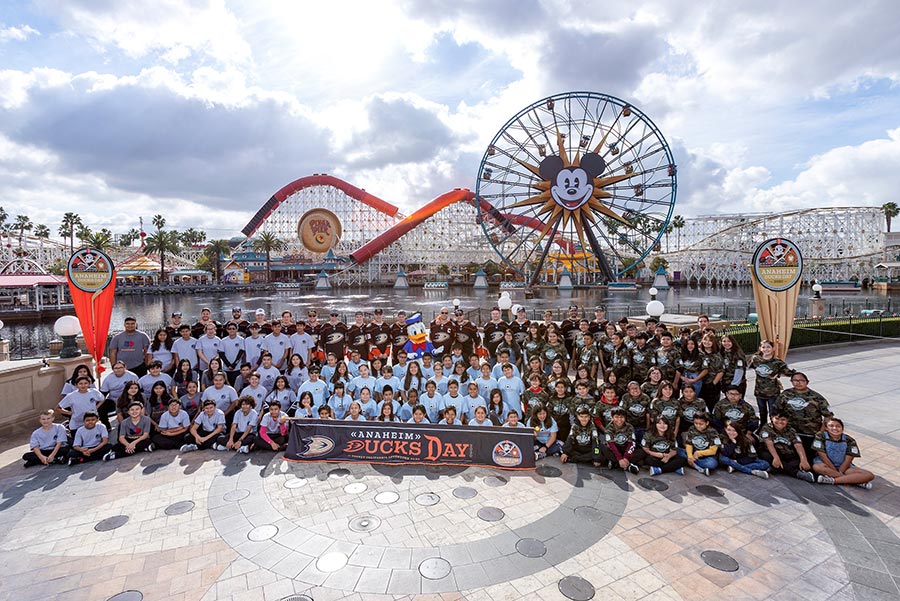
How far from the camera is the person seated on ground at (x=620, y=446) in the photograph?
249 inches

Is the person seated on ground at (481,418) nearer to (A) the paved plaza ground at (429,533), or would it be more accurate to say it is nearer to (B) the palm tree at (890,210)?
(A) the paved plaza ground at (429,533)

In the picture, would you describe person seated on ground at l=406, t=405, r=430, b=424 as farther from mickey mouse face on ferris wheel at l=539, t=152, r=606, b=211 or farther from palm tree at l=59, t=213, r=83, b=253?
palm tree at l=59, t=213, r=83, b=253

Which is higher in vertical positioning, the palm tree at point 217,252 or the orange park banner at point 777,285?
the palm tree at point 217,252

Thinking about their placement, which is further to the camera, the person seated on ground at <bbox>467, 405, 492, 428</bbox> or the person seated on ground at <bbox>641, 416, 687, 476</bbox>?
the person seated on ground at <bbox>467, 405, 492, 428</bbox>

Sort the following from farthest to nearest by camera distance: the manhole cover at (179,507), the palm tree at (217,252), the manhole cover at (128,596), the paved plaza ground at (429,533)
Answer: the palm tree at (217,252), the manhole cover at (179,507), the paved plaza ground at (429,533), the manhole cover at (128,596)

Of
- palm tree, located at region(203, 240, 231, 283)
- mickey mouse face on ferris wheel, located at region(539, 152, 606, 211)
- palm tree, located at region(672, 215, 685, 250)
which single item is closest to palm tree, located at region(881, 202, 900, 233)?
palm tree, located at region(672, 215, 685, 250)

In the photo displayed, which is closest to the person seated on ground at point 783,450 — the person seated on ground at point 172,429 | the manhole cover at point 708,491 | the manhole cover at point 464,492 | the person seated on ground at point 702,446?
the person seated on ground at point 702,446

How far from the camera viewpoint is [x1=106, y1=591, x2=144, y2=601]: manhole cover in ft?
12.8

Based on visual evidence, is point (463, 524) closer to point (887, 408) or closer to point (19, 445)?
point (19, 445)

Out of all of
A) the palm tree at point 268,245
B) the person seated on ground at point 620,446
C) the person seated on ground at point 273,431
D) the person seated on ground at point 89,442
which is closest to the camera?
the person seated on ground at point 620,446

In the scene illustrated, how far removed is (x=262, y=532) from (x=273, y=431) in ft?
7.72

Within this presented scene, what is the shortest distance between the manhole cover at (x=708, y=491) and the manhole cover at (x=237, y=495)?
5654mm

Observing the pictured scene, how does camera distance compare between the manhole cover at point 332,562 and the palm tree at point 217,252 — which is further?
the palm tree at point 217,252

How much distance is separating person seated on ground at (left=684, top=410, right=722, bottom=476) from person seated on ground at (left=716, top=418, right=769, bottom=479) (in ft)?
0.43
